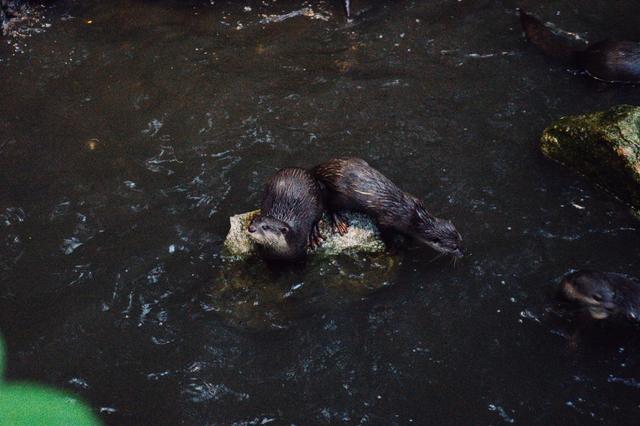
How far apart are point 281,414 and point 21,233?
222cm

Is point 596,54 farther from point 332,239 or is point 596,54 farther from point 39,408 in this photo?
point 39,408

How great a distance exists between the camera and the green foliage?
331 cm

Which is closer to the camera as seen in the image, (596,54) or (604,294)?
(604,294)

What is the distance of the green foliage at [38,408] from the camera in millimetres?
3309

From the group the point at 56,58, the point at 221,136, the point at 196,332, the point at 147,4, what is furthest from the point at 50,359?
the point at 147,4

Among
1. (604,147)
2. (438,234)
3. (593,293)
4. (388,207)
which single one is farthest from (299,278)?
(604,147)

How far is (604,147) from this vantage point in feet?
15.2

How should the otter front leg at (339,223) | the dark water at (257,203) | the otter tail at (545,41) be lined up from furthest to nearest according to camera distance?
the otter tail at (545,41)
the otter front leg at (339,223)
the dark water at (257,203)

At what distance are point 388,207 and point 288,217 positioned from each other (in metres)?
0.65

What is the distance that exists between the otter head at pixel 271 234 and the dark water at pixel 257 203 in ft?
0.79

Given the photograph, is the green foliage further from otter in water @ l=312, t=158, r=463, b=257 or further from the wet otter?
otter in water @ l=312, t=158, r=463, b=257

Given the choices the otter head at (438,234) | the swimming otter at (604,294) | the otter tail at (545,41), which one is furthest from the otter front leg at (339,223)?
the otter tail at (545,41)

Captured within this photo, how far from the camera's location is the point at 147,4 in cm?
675

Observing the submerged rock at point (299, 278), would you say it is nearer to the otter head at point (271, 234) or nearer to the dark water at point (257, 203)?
the dark water at point (257, 203)
